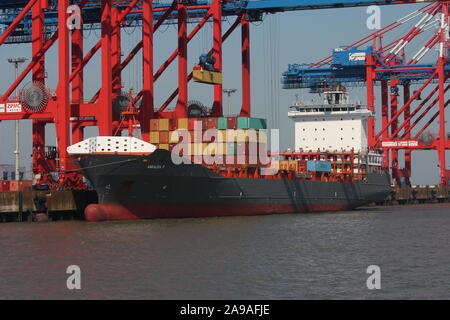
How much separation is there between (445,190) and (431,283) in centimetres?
6716

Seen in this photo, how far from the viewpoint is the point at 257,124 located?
5372cm

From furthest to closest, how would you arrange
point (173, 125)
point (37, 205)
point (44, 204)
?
point (173, 125)
point (44, 204)
point (37, 205)

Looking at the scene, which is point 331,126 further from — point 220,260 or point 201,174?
point 220,260

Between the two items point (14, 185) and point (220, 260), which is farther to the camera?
point (14, 185)

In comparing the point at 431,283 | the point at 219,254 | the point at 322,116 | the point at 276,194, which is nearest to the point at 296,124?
the point at 322,116

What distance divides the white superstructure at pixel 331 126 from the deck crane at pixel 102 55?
367 inches

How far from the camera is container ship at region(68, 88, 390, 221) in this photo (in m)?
47.8

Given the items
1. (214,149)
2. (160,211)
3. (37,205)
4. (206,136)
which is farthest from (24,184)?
(214,149)

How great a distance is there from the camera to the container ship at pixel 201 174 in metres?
47.8

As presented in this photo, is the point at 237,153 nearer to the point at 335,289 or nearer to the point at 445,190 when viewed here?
the point at 335,289

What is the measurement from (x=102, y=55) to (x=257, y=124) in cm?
1026

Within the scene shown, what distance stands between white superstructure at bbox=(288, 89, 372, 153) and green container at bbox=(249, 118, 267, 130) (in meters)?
17.7

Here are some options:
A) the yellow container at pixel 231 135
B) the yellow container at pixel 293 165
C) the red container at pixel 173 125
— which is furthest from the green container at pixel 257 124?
the yellow container at pixel 293 165

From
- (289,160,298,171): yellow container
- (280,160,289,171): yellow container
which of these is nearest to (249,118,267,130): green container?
(280,160,289,171): yellow container
